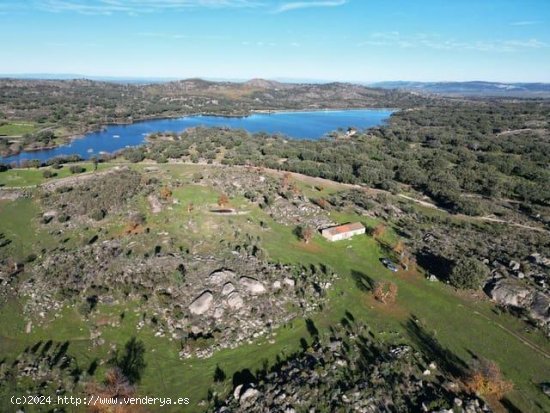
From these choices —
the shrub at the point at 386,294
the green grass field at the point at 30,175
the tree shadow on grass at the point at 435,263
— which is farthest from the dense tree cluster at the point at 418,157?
the shrub at the point at 386,294

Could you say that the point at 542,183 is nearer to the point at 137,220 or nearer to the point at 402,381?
the point at 402,381

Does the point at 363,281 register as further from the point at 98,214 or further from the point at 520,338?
the point at 98,214

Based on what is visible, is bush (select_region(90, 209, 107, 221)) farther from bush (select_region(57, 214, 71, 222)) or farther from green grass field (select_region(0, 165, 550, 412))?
green grass field (select_region(0, 165, 550, 412))

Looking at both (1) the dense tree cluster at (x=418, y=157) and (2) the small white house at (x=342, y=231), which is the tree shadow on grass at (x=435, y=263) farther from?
(1) the dense tree cluster at (x=418, y=157)

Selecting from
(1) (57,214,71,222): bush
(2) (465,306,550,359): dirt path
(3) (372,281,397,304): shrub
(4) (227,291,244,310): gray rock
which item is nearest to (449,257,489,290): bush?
(2) (465,306,550,359): dirt path

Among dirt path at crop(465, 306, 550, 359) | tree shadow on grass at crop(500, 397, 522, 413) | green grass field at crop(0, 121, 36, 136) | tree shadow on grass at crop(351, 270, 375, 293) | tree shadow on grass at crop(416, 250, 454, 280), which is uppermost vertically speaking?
green grass field at crop(0, 121, 36, 136)

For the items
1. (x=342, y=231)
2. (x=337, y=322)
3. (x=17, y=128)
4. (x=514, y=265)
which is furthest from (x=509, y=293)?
(x=17, y=128)
